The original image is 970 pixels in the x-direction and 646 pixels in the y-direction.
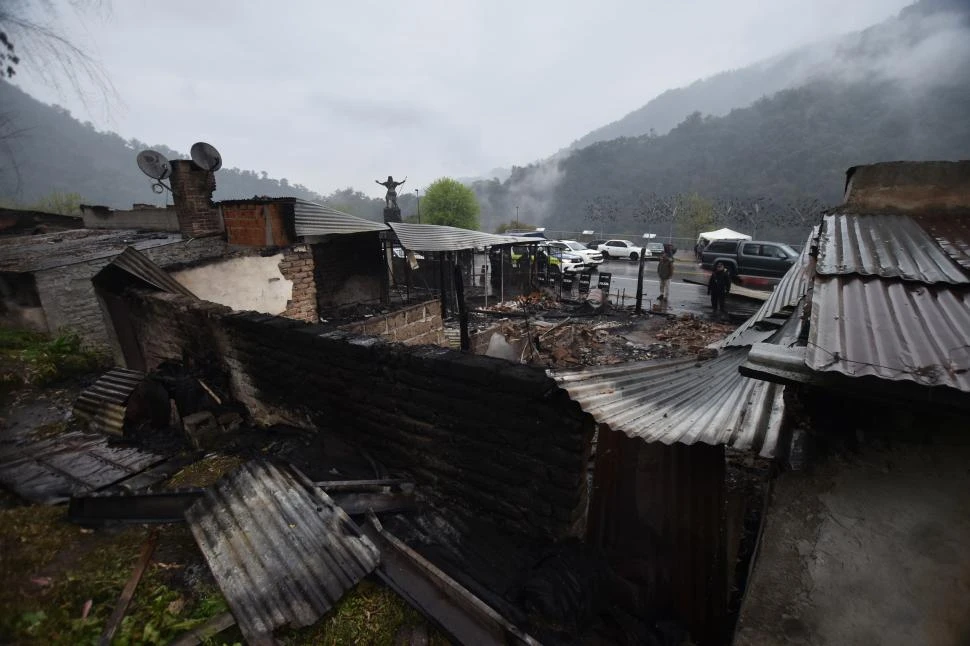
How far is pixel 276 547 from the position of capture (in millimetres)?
2426

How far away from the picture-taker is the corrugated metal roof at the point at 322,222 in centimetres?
814

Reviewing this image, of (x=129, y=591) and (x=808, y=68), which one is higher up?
(x=808, y=68)

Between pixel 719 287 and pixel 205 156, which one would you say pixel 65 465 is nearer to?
pixel 205 156

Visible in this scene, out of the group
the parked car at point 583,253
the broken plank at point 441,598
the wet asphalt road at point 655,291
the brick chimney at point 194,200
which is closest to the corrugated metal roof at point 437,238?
the brick chimney at point 194,200

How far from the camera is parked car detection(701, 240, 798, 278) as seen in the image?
16469 mm

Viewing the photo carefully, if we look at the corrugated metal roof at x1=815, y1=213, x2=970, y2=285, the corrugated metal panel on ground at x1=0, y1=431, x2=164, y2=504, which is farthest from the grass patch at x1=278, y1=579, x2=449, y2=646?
the corrugated metal roof at x1=815, y1=213, x2=970, y2=285

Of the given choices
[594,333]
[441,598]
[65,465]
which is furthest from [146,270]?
[594,333]

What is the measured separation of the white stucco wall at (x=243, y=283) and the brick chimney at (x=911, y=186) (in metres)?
8.59

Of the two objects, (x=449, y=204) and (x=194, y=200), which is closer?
(x=194, y=200)

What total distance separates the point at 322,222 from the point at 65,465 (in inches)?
241

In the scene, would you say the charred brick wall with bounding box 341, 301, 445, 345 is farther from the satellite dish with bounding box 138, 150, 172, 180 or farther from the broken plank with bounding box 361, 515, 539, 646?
the satellite dish with bounding box 138, 150, 172, 180

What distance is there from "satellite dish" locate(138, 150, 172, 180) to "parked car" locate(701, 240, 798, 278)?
60.5ft

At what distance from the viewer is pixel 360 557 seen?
7.95ft

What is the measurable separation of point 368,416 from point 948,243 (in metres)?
4.90
